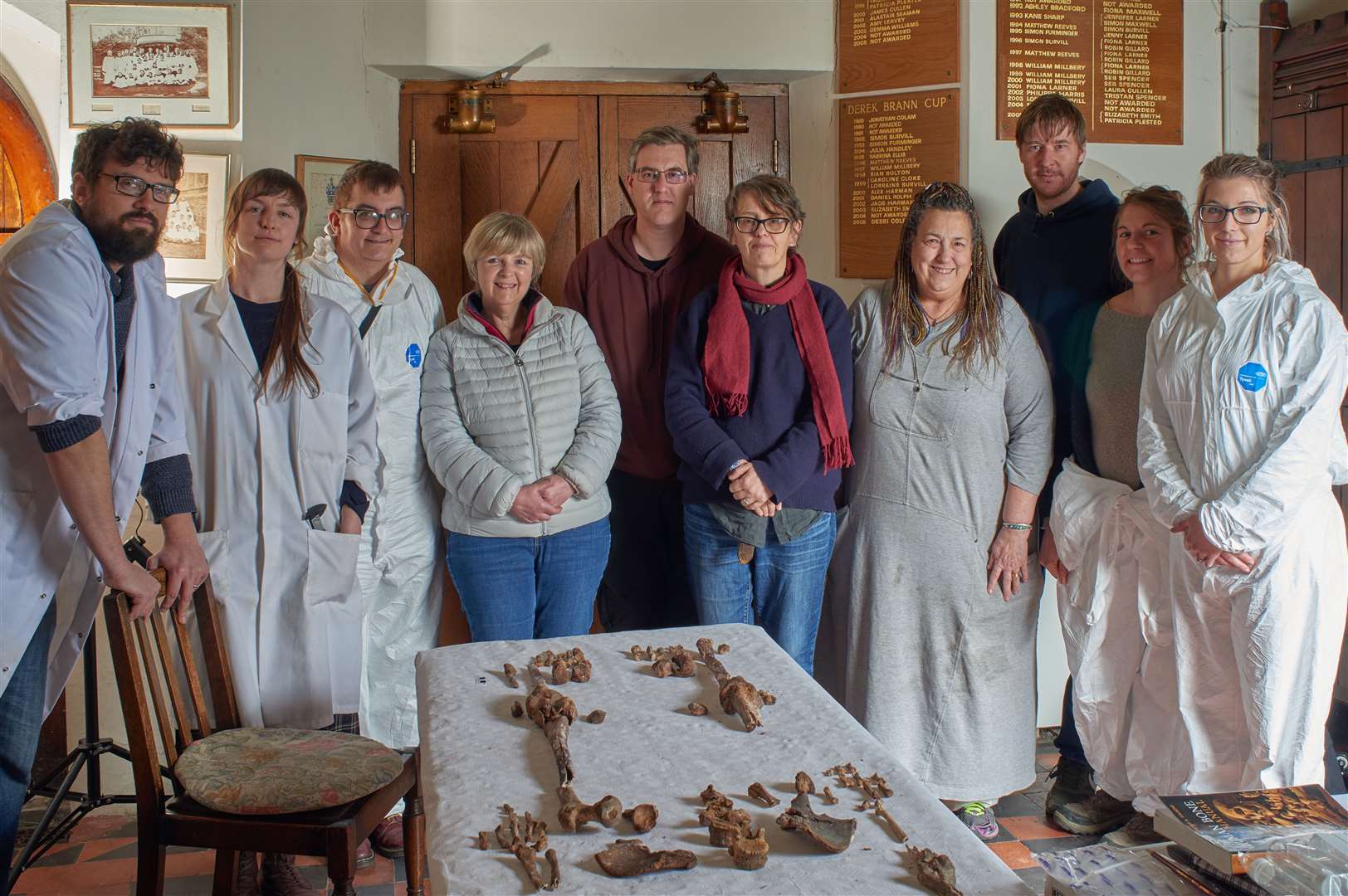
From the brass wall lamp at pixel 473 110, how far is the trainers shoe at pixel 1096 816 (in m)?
2.71

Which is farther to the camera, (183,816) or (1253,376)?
(1253,376)

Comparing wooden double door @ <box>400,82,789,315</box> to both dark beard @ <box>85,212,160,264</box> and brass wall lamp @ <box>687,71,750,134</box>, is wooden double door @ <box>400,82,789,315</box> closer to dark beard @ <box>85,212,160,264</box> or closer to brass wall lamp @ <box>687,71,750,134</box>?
brass wall lamp @ <box>687,71,750,134</box>

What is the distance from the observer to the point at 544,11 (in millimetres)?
3557

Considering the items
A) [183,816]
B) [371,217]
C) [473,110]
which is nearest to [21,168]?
[473,110]

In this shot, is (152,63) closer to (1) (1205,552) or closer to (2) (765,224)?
(2) (765,224)

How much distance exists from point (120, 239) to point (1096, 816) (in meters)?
2.62

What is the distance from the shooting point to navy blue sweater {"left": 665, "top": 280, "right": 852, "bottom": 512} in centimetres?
250

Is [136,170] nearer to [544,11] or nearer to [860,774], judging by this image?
[860,774]

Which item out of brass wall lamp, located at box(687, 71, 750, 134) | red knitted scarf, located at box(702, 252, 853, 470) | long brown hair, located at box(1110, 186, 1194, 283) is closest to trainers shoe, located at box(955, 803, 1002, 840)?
red knitted scarf, located at box(702, 252, 853, 470)

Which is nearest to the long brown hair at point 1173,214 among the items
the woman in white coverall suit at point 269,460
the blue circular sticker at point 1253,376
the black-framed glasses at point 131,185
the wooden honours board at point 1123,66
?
the blue circular sticker at point 1253,376

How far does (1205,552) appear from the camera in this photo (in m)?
2.36

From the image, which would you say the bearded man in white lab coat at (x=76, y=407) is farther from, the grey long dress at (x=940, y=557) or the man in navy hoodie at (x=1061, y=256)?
the man in navy hoodie at (x=1061, y=256)

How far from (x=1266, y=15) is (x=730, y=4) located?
5.71ft

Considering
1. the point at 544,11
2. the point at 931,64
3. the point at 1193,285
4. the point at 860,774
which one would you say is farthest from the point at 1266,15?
the point at 860,774
